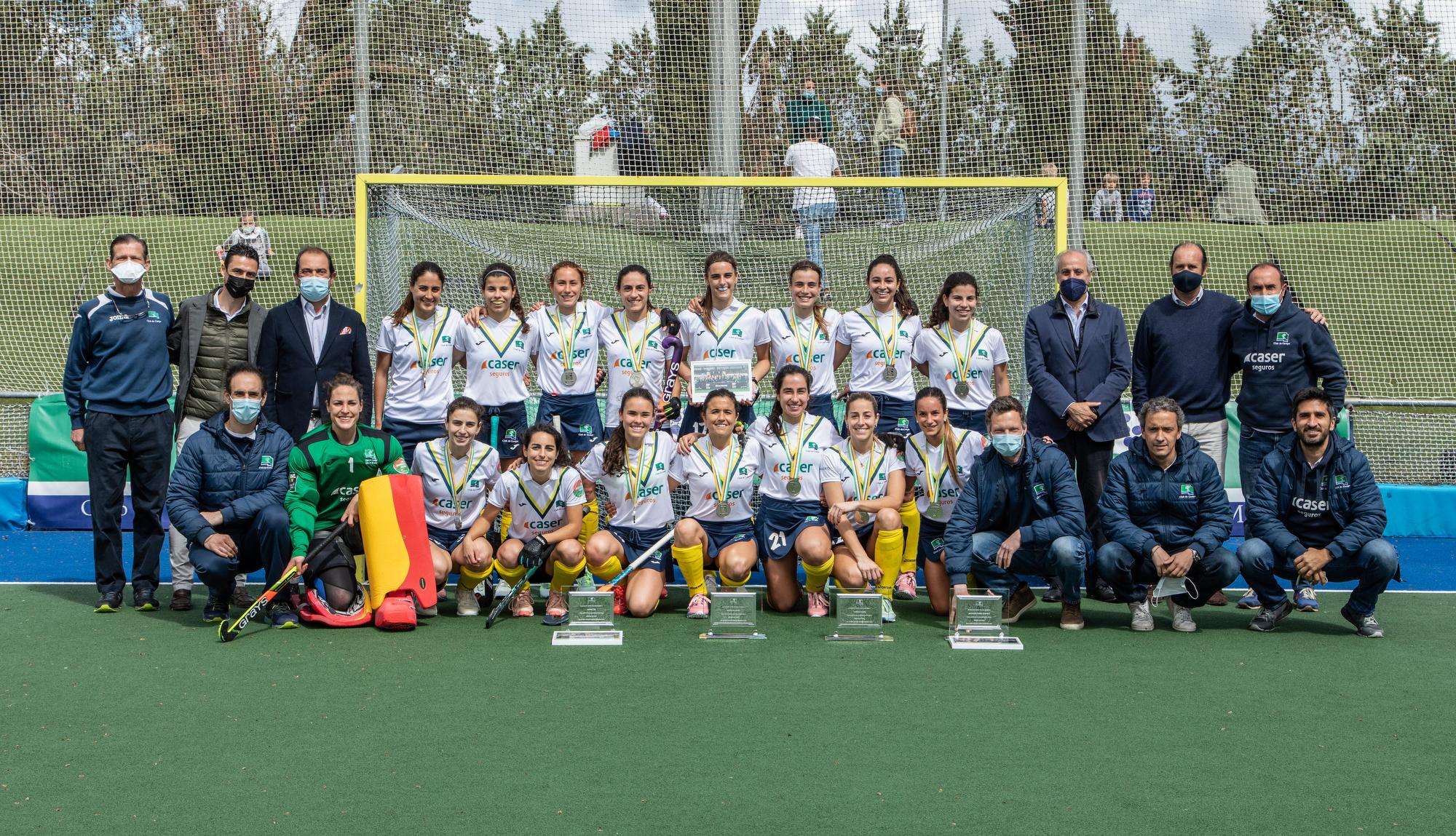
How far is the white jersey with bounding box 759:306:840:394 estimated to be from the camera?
6902mm

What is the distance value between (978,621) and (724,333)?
2.18m

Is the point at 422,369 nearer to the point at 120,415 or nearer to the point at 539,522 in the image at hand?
the point at 539,522

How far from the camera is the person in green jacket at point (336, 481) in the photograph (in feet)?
19.2

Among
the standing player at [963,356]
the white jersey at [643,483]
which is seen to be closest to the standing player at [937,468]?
the standing player at [963,356]

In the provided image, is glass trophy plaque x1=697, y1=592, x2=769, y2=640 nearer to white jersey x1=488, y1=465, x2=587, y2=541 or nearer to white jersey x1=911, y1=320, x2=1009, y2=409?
white jersey x1=488, y1=465, x2=587, y2=541

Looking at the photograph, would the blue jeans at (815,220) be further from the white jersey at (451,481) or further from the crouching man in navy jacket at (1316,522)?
the crouching man in navy jacket at (1316,522)

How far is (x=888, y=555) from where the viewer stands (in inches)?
244

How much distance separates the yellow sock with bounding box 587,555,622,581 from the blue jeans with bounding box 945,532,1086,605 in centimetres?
155

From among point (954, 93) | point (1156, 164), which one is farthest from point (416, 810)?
point (1156, 164)

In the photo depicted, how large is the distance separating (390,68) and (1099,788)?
32.0 feet

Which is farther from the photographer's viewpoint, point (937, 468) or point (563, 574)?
point (937, 468)

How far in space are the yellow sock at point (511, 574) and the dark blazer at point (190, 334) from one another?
1.64 meters

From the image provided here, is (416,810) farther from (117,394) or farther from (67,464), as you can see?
(67,464)

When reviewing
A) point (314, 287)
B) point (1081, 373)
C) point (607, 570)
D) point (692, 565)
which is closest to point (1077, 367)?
point (1081, 373)
